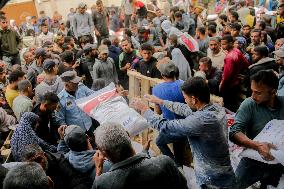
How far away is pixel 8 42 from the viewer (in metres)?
9.83

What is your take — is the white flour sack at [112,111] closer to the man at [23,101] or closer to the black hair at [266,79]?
the man at [23,101]

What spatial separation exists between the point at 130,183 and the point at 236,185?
1.48 meters

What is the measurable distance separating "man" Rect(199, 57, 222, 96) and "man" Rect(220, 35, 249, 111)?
0.13m

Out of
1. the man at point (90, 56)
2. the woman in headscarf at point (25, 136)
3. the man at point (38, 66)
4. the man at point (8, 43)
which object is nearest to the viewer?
the woman in headscarf at point (25, 136)

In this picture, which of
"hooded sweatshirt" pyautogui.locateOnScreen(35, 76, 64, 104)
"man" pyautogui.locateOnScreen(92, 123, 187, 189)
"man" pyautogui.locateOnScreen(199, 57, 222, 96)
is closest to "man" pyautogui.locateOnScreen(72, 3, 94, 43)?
"hooded sweatshirt" pyautogui.locateOnScreen(35, 76, 64, 104)

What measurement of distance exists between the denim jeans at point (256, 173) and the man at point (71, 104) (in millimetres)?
2485

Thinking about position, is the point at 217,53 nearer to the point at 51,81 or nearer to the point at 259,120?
the point at 51,81

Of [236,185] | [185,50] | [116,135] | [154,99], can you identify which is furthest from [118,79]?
[116,135]

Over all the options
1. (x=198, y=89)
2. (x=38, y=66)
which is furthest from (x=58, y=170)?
(x=38, y=66)

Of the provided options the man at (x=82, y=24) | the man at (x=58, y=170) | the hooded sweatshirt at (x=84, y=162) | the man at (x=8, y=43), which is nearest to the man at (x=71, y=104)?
the man at (x=58, y=170)

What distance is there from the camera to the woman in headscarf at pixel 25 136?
4488 millimetres

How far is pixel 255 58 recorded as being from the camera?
21.0 ft

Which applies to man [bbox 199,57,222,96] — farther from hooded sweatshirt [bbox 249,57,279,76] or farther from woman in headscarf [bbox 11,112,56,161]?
woman in headscarf [bbox 11,112,56,161]

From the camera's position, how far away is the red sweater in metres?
6.23
